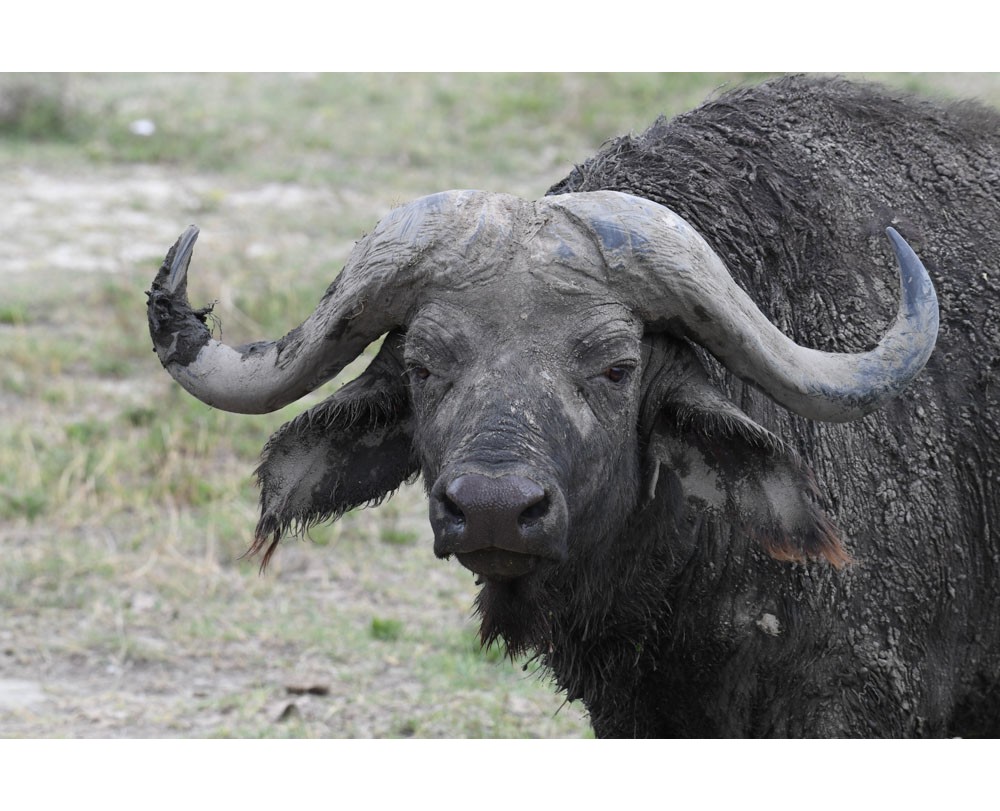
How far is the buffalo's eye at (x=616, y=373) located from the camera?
4.54 metres

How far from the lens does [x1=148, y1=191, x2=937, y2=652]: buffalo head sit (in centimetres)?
429

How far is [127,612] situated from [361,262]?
14.5 feet

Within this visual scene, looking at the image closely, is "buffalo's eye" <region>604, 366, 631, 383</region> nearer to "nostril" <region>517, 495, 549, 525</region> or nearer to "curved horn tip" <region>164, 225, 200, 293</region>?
"nostril" <region>517, 495, 549, 525</region>

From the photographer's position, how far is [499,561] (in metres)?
4.21

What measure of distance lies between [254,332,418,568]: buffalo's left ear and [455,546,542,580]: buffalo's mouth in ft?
3.09

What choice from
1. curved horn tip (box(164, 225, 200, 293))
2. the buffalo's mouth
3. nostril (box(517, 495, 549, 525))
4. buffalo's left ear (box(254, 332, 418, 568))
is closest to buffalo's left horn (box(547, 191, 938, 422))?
nostril (box(517, 495, 549, 525))

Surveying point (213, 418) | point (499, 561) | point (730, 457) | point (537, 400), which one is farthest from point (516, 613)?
point (213, 418)

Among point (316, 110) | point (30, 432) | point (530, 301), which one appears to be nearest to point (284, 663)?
point (30, 432)

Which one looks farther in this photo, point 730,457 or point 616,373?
point 730,457

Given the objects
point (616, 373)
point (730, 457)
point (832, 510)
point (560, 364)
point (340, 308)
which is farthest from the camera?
point (832, 510)

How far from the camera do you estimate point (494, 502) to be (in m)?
4.02

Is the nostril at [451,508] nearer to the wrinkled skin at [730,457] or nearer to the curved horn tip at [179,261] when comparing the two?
the wrinkled skin at [730,457]

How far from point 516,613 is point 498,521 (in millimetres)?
746

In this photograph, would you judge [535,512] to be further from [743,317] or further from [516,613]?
[743,317]
